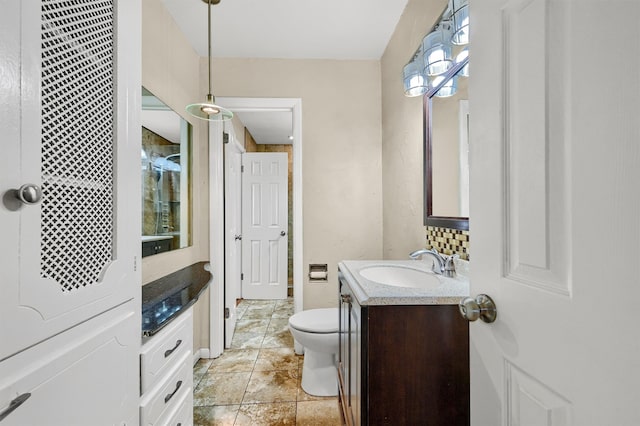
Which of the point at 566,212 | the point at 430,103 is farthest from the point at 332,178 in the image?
the point at 566,212

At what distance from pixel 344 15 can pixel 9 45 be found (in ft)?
6.29

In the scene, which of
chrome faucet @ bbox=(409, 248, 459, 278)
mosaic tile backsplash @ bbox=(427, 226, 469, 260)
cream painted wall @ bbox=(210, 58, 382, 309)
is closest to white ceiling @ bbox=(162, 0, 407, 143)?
cream painted wall @ bbox=(210, 58, 382, 309)

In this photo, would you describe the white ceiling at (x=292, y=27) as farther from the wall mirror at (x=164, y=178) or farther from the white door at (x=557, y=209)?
the white door at (x=557, y=209)

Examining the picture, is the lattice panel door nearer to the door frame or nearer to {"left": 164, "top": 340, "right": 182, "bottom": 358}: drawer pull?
{"left": 164, "top": 340, "right": 182, "bottom": 358}: drawer pull

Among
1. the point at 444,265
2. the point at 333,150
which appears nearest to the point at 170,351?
the point at 444,265

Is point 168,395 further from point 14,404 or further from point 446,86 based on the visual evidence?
point 446,86

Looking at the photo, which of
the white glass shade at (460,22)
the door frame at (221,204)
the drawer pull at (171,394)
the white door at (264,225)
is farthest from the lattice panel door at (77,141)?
the white door at (264,225)

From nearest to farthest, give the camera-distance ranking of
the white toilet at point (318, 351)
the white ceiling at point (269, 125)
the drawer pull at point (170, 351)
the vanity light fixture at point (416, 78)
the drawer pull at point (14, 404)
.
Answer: the drawer pull at point (14, 404), the drawer pull at point (170, 351), the vanity light fixture at point (416, 78), the white toilet at point (318, 351), the white ceiling at point (269, 125)

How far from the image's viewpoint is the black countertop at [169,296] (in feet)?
3.35

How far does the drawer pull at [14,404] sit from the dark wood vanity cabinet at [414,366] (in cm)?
84

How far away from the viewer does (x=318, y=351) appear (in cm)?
181

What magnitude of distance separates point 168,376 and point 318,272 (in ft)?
4.84

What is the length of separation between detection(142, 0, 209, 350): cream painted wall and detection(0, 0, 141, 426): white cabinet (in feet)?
2.76

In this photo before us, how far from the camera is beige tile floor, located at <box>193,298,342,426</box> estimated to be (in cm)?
166
